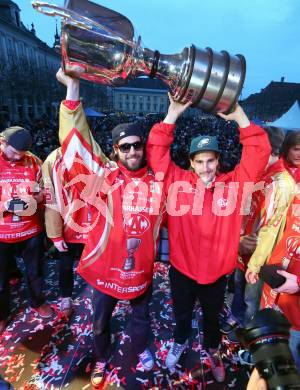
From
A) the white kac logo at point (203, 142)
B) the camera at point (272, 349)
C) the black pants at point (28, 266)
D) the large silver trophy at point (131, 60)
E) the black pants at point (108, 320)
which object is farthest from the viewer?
Answer: the black pants at point (28, 266)

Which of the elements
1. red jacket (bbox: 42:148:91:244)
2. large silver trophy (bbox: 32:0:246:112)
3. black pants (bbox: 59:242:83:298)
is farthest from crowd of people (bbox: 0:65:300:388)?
black pants (bbox: 59:242:83:298)

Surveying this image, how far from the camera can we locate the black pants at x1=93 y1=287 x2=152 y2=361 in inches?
98.8

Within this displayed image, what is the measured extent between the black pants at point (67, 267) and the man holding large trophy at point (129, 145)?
3.63ft

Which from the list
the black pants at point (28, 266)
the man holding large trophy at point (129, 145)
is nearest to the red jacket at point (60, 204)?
the black pants at point (28, 266)

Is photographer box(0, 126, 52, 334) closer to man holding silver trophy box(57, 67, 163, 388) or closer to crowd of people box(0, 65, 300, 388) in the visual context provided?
crowd of people box(0, 65, 300, 388)

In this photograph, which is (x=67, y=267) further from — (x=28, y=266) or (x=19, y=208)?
(x=19, y=208)

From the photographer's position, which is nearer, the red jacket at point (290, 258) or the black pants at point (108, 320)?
the red jacket at point (290, 258)

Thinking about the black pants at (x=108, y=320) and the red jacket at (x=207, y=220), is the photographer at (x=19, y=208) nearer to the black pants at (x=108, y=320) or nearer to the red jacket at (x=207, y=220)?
the black pants at (x=108, y=320)

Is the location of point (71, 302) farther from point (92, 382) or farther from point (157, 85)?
point (157, 85)

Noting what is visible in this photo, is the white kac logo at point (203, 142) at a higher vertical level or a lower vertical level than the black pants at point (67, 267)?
higher

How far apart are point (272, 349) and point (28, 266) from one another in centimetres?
304

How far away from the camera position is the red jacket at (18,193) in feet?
10.0

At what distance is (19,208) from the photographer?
121 inches

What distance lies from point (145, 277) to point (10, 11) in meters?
51.2
